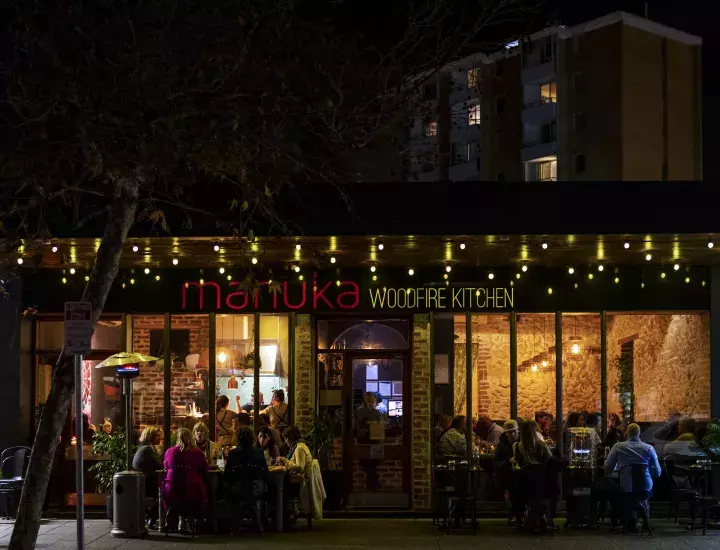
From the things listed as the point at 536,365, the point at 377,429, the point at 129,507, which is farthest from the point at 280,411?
the point at 536,365

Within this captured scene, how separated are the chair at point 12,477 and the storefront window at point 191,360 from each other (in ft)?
8.27

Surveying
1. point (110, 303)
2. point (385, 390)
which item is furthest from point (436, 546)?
point (110, 303)

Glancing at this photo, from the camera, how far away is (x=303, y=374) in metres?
19.4

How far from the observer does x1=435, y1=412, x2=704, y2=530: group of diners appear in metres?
16.1

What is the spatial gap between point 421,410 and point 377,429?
2.54ft

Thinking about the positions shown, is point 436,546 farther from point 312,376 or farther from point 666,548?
point 312,376

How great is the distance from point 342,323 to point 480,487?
342 centimetres

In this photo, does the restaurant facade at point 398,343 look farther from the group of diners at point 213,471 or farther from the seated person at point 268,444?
the seated person at point 268,444

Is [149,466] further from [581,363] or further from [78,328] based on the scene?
[581,363]

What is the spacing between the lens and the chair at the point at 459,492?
54.1 ft

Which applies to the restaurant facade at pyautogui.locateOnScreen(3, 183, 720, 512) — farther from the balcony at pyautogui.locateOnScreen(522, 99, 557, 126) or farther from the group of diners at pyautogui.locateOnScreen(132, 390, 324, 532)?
the balcony at pyautogui.locateOnScreen(522, 99, 557, 126)

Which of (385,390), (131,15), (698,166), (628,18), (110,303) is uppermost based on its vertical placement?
(628,18)

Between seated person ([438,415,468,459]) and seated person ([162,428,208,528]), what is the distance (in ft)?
14.5

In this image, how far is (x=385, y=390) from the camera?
19.4 m
